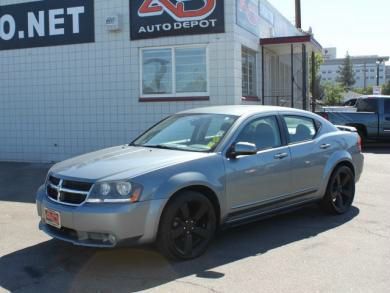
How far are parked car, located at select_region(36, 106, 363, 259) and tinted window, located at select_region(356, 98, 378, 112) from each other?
422 inches

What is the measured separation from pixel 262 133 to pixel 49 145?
8.14m

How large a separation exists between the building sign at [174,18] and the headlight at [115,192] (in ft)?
23.4

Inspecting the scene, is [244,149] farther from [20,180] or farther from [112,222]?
[20,180]

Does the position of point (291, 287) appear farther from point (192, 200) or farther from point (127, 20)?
point (127, 20)

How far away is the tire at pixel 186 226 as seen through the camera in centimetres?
498

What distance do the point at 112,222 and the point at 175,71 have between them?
7497 mm

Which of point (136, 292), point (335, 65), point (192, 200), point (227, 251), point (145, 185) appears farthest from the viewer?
point (335, 65)

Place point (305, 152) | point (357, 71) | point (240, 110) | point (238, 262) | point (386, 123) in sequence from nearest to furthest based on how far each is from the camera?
point (238, 262)
point (240, 110)
point (305, 152)
point (386, 123)
point (357, 71)

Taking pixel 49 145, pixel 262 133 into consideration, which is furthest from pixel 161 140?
pixel 49 145

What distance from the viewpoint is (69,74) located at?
496 inches

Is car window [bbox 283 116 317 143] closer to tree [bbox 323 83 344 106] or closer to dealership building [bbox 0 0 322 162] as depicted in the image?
dealership building [bbox 0 0 322 162]

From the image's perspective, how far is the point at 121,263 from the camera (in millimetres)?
5168

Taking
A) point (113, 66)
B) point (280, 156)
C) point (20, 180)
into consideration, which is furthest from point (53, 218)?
point (113, 66)

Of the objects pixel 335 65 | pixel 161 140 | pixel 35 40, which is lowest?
pixel 161 140
